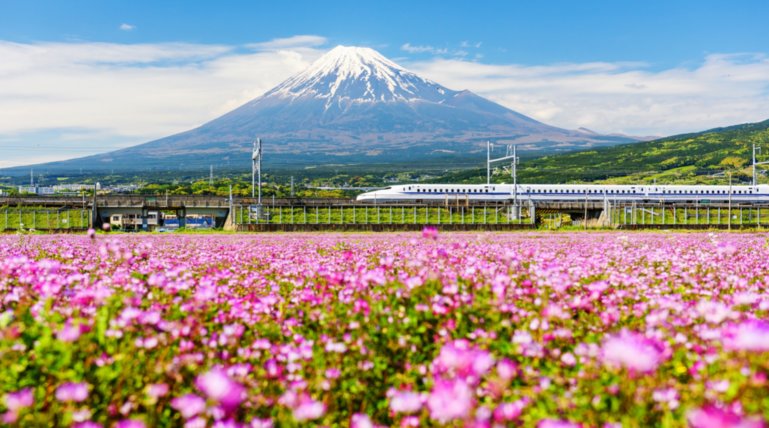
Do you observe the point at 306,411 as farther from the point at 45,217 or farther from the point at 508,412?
the point at 45,217

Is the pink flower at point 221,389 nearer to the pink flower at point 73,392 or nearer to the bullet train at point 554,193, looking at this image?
the pink flower at point 73,392

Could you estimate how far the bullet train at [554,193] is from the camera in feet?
238

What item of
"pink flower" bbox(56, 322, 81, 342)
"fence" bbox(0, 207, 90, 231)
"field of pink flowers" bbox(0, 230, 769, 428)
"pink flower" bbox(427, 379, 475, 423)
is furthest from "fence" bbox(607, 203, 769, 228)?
"pink flower" bbox(427, 379, 475, 423)

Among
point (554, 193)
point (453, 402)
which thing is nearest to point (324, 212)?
point (554, 193)

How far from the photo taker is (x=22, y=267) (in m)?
6.48

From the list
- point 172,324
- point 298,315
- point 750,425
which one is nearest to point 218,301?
point 298,315

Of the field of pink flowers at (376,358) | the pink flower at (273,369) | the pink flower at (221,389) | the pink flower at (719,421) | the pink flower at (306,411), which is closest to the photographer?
the pink flower at (719,421)

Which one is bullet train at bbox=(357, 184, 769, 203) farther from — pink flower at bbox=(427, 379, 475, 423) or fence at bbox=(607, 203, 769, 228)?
pink flower at bbox=(427, 379, 475, 423)

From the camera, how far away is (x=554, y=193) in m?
80.6

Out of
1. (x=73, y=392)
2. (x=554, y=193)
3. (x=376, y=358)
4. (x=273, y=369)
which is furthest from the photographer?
(x=554, y=193)

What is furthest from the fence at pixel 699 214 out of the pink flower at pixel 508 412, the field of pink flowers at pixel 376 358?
the pink flower at pixel 508 412

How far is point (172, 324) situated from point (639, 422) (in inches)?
101

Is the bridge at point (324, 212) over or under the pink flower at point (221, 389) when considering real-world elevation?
under

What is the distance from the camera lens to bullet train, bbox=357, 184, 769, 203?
238 ft
